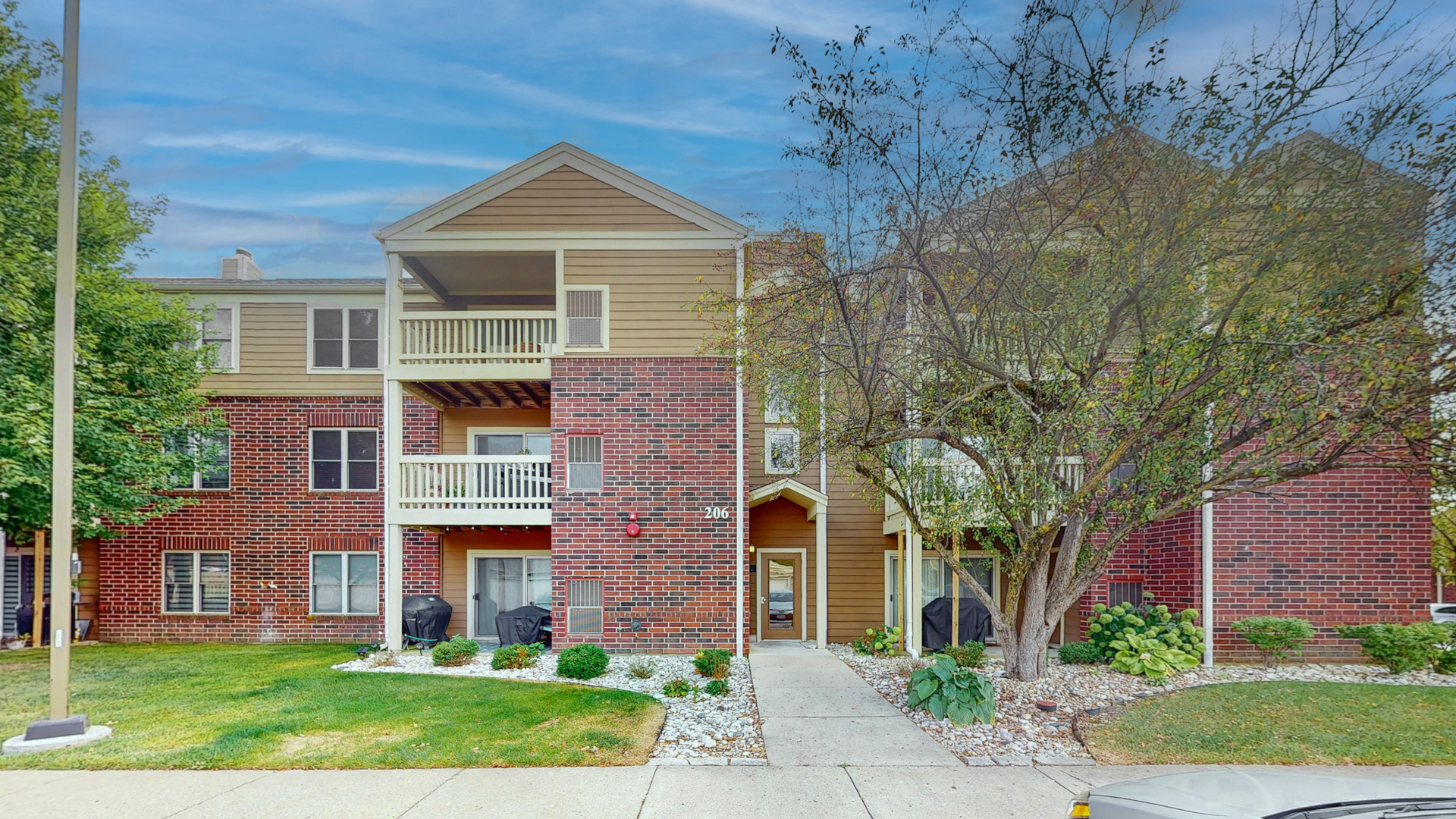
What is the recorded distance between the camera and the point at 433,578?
1473cm

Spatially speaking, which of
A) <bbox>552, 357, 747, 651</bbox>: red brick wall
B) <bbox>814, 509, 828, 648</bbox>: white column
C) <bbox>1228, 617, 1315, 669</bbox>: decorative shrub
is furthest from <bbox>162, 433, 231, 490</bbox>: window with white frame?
<bbox>1228, 617, 1315, 669</bbox>: decorative shrub

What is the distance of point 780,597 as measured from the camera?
51.7 ft

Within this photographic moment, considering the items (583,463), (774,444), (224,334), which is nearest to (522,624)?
(583,463)

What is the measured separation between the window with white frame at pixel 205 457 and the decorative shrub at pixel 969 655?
13.5m

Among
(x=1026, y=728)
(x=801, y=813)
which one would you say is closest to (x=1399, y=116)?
(x=1026, y=728)

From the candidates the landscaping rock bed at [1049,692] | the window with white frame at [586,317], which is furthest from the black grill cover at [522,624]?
the landscaping rock bed at [1049,692]

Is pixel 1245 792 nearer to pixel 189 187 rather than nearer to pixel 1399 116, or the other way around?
pixel 1399 116

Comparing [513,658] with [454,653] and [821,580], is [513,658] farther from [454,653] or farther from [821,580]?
[821,580]

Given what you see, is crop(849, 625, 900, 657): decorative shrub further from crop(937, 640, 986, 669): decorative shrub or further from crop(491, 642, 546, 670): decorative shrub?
crop(491, 642, 546, 670): decorative shrub

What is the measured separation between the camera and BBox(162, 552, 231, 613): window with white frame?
1505cm

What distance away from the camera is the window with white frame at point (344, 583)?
1505cm

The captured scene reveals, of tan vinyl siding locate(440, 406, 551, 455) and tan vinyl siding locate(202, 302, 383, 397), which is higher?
tan vinyl siding locate(202, 302, 383, 397)

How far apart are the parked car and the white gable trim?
1047cm

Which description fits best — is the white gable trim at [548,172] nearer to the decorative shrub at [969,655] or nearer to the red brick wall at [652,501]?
the red brick wall at [652,501]
